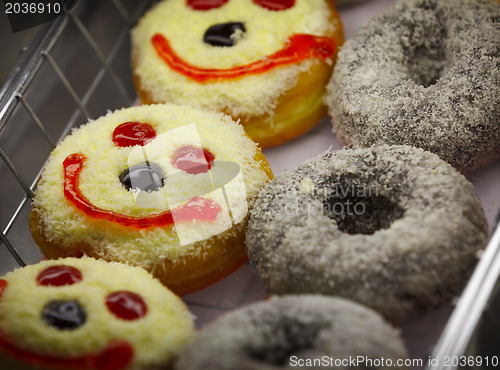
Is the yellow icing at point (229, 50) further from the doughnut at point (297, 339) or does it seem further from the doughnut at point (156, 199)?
the doughnut at point (297, 339)

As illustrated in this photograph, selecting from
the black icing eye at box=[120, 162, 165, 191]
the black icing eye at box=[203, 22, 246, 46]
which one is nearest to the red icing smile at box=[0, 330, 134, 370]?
the black icing eye at box=[120, 162, 165, 191]

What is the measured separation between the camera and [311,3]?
165cm

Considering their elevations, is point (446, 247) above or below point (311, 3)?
below

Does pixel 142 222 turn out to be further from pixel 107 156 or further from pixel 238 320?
pixel 238 320

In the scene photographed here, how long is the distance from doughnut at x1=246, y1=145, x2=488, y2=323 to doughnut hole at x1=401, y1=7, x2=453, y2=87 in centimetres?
34

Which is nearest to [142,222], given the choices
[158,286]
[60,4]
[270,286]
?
[158,286]

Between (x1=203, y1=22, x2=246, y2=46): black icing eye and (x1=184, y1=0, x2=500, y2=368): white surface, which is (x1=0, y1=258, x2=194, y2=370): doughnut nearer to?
(x1=184, y1=0, x2=500, y2=368): white surface

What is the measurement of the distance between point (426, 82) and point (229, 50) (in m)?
0.48

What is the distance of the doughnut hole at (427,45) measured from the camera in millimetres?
1527

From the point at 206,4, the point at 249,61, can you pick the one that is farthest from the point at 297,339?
the point at 206,4

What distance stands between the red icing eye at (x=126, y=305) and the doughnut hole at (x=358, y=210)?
40cm

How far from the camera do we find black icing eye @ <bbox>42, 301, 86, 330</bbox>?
1.01m

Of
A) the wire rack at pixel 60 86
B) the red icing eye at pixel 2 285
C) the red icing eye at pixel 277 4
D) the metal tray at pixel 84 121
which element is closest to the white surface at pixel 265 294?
the metal tray at pixel 84 121

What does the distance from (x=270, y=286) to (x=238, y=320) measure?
20cm
